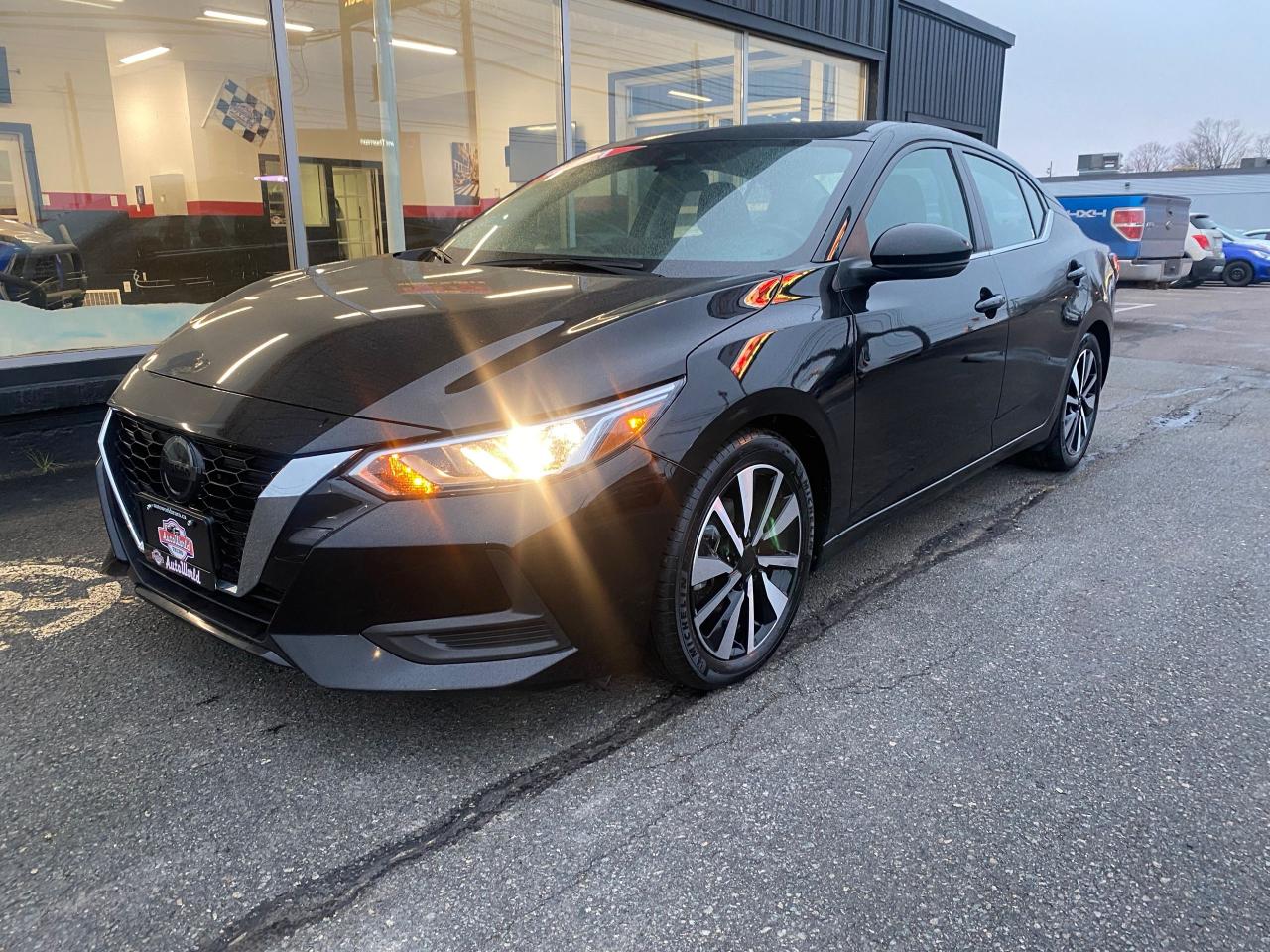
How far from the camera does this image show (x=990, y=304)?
357 cm

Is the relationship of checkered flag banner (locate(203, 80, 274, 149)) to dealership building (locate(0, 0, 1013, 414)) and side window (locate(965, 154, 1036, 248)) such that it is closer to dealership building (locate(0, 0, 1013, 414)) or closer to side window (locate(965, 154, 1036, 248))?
dealership building (locate(0, 0, 1013, 414))

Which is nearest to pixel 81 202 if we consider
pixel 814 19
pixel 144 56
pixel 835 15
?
pixel 144 56

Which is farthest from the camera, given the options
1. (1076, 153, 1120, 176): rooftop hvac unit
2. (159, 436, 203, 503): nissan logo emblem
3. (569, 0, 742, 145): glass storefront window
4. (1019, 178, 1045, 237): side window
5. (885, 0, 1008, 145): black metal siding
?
(1076, 153, 1120, 176): rooftop hvac unit

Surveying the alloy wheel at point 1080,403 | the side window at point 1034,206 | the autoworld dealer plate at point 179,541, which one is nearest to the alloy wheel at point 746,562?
the autoworld dealer plate at point 179,541

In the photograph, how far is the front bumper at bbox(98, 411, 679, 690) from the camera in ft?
6.63

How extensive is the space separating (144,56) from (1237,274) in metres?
21.7

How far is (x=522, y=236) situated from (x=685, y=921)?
2529mm

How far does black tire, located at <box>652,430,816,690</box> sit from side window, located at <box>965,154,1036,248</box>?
1.78 meters

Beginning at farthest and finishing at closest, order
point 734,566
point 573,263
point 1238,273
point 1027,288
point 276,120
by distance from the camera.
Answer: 1. point 1238,273
2. point 276,120
3. point 1027,288
4. point 573,263
5. point 734,566

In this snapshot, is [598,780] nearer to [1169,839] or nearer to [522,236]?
[1169,839]

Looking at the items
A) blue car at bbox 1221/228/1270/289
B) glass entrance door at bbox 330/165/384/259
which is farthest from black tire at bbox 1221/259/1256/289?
glass entrance door at bbox 330/165/384/259

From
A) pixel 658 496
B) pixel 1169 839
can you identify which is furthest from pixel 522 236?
pixel 1169 839

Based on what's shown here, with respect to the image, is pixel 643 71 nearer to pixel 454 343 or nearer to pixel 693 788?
pixel 454 343

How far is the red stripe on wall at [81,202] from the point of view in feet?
23.7
